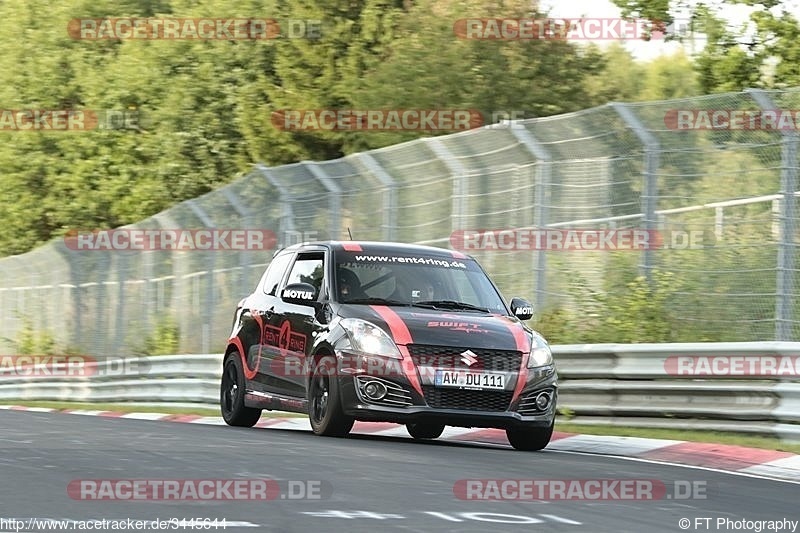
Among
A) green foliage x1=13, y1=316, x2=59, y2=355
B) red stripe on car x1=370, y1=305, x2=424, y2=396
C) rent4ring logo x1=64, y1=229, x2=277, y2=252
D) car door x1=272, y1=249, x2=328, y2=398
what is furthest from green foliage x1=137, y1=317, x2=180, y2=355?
red stripe on car x1=370, y1=305, x2=424, y2=396

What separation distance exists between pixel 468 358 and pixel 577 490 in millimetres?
3644

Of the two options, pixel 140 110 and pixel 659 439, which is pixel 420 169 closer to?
pixel 659 439

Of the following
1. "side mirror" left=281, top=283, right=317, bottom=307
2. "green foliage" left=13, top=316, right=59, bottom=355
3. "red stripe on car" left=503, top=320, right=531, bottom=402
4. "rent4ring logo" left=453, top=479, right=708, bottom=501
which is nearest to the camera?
"rent4ring logo" left=453, top=479, right=708, bottom=501

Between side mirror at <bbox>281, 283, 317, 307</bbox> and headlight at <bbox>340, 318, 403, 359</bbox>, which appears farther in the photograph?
side mirror at <bbox>281, 283, 317, 307</bbox>

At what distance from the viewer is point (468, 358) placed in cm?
1279

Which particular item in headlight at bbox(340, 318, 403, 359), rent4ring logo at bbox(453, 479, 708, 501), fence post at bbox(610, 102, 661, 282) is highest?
fence post at bbox(610, 102, 661, 282)

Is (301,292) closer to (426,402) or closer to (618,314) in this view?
(426,402)

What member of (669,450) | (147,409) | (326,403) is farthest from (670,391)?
(147,409)

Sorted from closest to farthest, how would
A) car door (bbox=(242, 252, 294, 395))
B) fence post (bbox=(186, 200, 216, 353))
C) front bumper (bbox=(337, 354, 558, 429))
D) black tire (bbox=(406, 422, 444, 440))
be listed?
front bumper (bbox=(337, 354, 558, 429))
car door (bbox=(242, 252, 294, 395))
black tire (bbox=(406, 422, 444, 440))
fence post (bbox=(186, 200, 216, 353))

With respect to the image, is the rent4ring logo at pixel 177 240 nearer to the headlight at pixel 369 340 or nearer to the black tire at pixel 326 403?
the black tire at pixel 326 403

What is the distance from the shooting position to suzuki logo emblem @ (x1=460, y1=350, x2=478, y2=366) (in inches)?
503

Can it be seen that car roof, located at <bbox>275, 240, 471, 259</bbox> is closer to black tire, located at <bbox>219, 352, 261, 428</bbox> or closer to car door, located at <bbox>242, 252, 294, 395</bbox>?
car door, located at <bbox>242, 252, 294, 395</bbox>

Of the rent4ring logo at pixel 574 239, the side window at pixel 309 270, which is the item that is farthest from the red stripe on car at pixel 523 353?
the rent4ring logo at pixel 574 239

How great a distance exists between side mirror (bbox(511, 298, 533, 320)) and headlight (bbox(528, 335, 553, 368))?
0.57m
